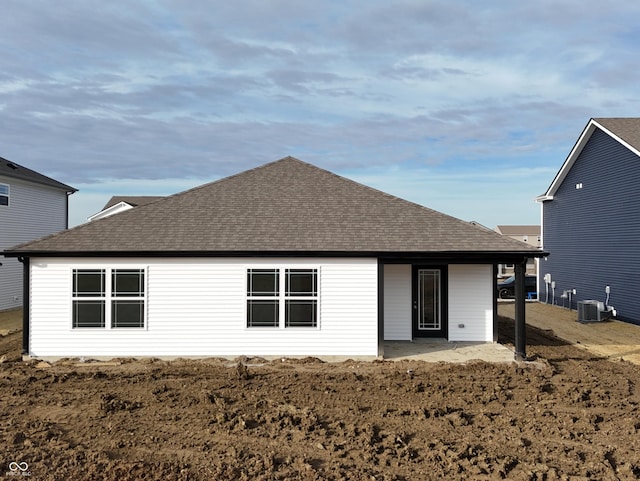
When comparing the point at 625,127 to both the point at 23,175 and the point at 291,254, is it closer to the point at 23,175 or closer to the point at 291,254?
the point at 291,254

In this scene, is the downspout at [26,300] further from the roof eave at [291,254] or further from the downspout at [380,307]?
the downspout at [380,307]

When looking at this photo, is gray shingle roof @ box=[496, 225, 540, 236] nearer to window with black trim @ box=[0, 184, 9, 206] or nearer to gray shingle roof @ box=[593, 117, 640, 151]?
gray shingle roof @ box=[593, 117, 640, 151]

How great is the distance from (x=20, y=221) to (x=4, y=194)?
5.12 feet

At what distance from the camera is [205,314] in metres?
13.1

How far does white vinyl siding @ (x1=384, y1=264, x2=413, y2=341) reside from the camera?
589 inches

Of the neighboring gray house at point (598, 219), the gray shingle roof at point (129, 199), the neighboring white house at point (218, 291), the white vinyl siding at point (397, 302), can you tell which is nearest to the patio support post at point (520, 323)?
the neighboring white house at point (218, 291)

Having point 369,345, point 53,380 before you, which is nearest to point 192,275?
point 53,380

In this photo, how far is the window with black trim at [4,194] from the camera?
2304cm

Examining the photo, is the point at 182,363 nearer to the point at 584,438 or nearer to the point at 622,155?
the point at 584,438

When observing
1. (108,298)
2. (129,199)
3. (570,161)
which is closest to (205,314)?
(108,298)

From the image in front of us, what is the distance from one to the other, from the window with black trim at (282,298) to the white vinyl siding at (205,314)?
15 centimetres

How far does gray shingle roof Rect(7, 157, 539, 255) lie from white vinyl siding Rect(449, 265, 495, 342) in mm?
1457

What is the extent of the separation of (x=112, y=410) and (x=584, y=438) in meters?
7.70

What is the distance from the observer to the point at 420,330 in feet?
49.5
